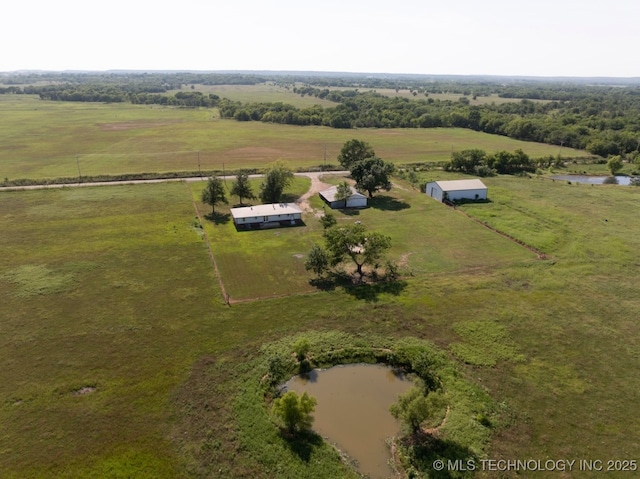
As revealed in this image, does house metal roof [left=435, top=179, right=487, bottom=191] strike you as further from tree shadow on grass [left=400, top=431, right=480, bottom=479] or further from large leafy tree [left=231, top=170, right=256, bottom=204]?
tree shadow on grass [left=400, top=431, right=480, bottom=479]

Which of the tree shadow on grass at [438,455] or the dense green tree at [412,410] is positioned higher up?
the dense green tree at [412,410]

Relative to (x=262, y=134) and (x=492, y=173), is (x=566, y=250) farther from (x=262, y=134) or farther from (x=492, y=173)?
(x=262, y=134)

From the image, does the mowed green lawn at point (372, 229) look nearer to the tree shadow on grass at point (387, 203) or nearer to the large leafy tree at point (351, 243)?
the tree shadow on grass at point (387, 203)

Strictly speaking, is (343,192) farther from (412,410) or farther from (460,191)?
(412,410)

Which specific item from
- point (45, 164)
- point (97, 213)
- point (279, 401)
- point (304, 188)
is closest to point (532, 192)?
point (304, 188)

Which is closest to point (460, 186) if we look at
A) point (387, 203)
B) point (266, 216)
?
point (387, 203)

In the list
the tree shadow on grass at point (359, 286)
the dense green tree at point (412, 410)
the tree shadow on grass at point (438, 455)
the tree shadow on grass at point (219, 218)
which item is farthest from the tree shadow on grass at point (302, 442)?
the tree shadow on grass at point (219, 218)

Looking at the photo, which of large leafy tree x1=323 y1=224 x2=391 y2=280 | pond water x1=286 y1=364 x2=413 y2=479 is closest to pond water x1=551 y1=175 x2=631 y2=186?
large leafy tree x1=323 y1=224 x2=391 y2=280
